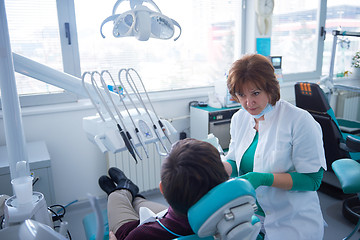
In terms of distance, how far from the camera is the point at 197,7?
9.49 feet

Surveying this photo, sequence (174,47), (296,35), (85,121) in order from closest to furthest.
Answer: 1. (85,121)
2. (174,47)
3. (296,35)

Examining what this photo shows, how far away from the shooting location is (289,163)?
1.21m

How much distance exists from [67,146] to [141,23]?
67.7 inches

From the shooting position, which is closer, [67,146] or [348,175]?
[348,175]

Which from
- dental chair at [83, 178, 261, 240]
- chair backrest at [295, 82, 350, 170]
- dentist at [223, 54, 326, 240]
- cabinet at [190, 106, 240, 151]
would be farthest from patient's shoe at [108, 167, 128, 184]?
chair backrest at [295, 82, 350, 170]

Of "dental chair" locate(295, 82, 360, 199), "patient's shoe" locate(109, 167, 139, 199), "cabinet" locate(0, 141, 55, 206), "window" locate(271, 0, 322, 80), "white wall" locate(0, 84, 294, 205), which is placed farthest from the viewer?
"window" locate(271, 0, 322, 80)

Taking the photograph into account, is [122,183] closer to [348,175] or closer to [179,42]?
[348,175]

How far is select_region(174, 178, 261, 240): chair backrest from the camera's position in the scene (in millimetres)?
683

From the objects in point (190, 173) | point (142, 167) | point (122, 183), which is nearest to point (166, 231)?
point (190, 173)

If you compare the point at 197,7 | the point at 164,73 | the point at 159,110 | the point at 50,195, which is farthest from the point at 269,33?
the point at 50,195

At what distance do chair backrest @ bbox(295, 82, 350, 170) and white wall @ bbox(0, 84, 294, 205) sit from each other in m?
1.26

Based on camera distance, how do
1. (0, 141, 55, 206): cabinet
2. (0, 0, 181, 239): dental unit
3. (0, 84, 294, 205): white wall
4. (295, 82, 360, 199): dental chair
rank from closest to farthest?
1. (0, 0, 181, 239): dental unit
2. (0, 141, 55, 206): cabinet
3. (0, 84, 294, 205): white wall
4. (295, 82, 360, 199): dental chair

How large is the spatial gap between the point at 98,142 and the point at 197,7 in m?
2.31

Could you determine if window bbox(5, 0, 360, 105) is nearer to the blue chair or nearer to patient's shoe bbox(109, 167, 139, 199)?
patient's shoe bbox(109, 167, 139, 199)
